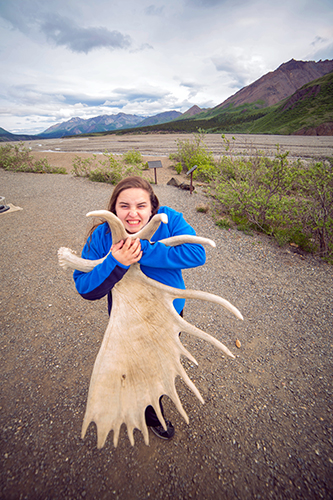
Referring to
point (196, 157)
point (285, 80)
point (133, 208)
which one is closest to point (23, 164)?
point (196, 157)

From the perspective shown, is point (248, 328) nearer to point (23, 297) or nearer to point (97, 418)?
point (97, 418)

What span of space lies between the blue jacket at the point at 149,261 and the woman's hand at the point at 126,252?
3 centimetres

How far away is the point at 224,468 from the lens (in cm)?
195

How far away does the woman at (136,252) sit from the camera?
4.83ft

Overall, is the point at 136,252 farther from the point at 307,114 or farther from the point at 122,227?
the point at 307,114

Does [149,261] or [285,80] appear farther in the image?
[285,80]

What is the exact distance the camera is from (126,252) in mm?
1443

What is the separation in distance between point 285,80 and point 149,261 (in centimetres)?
21365

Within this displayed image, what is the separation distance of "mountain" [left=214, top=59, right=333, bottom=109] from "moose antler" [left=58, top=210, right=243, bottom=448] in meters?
183

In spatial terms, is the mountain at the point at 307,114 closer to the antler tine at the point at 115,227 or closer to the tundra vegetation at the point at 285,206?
the tundra vegetation at the point at 285,206

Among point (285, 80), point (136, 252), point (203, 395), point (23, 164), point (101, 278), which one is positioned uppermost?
point (285, 80)

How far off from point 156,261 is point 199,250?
0.35 m

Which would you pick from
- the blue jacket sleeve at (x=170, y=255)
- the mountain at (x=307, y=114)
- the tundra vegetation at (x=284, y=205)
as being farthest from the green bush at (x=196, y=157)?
the mountain at (x=307, y=114)

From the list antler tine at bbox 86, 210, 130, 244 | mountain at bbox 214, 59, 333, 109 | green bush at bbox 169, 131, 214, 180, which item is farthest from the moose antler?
mountain at bbox 214, 59, 333, 109
